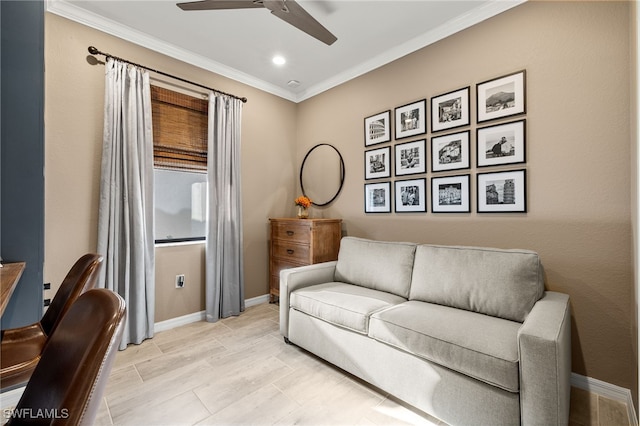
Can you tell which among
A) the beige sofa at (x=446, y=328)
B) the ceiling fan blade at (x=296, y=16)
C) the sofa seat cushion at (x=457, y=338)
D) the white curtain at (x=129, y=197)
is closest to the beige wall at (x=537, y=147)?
the white curtain at (x=129, y=197)

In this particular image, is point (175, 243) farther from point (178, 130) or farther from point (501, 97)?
point (501, 97)

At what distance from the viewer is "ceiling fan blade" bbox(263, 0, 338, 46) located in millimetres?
1798

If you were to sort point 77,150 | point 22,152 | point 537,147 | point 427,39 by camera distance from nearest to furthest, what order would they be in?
point 22,152 < point 537,147 < point 77,150 < point 427,39

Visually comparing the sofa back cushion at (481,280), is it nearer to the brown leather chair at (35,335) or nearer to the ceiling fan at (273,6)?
the ceiling fan at (273,6)

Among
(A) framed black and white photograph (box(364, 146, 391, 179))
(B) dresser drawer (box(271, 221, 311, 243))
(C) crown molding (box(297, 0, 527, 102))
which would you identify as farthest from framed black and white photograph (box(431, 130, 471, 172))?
(B) dresser drawer (box(271, 221, 311, 243))

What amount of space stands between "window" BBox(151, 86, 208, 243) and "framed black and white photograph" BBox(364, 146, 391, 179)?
1.81 metres

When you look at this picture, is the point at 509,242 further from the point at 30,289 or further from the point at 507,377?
the point at 30,289

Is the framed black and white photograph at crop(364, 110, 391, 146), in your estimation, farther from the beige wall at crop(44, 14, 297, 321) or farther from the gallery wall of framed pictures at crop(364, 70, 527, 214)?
the beige wall at crop(44, 14, 297, 321)

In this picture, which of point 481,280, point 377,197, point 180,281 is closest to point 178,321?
point 180,281

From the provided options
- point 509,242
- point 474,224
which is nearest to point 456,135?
point 474,224

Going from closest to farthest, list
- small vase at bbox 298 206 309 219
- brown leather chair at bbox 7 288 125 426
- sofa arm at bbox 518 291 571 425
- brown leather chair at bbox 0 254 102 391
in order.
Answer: brown leather chair at bbox 7 288 125 426 < brown leather chair at bbox 0 254 102 391 < sofa arm at bbox 518 291 571 425 < small vase at bbox 298 206 309 219

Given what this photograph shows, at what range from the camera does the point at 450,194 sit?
2557 mm

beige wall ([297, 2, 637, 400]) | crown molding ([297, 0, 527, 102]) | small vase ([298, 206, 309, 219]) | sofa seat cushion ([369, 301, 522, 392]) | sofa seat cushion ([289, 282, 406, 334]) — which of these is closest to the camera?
sofa seat cushion ([369, 301, 522, 392])

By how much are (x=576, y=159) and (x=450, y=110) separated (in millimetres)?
1000
